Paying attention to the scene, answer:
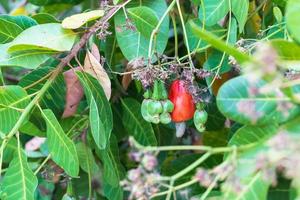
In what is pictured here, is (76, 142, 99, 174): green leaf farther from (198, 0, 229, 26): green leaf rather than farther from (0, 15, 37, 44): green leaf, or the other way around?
(198, 0, 229, 26): green leaf

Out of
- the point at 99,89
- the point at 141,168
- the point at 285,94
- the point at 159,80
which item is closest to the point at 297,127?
the point at 285,94

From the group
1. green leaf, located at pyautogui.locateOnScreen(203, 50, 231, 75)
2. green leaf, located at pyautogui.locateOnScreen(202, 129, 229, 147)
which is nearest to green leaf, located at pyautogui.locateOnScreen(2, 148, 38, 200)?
green leaf, located at pyautogui.locateOnScreen(203, 50, 231, 75)

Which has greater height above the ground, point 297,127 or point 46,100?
point 297,127

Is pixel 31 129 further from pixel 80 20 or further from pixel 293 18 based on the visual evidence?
pixel 293 18

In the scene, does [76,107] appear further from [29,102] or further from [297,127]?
[297,127]

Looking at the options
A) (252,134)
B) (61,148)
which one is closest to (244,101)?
(252,134)

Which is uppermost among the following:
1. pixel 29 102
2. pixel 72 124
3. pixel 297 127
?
pixel 297 127

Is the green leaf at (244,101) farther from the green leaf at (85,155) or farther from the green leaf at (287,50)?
the green leaf at (85,155)

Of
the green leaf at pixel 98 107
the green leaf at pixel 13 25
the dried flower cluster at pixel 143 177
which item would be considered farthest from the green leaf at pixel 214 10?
the dried flower cluster at pixel 143 177
